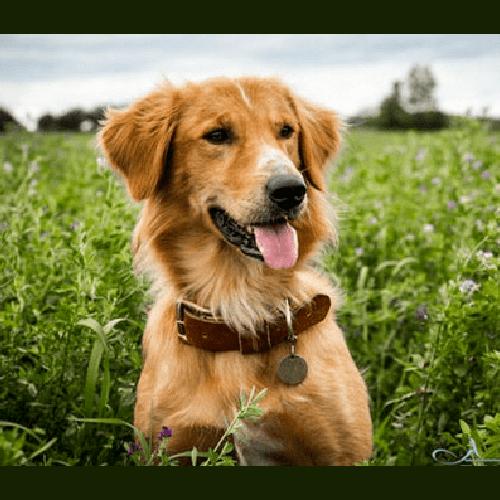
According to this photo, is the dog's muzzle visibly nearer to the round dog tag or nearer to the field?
the round dog tag

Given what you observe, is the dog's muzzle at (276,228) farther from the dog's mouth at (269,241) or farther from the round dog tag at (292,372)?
the round dog tag at (292,372)

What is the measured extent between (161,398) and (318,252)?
101 centimetres

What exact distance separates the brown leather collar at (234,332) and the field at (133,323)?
1.06 ft

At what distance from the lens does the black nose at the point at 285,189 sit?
270 cm

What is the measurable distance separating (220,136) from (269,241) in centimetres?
56

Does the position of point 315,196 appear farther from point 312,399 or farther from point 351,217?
point 351,217

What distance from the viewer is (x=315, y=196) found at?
320cm

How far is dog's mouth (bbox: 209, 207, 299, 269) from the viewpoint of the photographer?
2771mm

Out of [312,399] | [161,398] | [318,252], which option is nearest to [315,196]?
[318,252]

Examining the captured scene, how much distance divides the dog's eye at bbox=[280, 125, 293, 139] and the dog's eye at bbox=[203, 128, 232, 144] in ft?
0.92

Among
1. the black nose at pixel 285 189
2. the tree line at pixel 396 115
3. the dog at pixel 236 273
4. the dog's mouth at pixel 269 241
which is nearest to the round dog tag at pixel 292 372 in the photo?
the dog at pixel 236 273

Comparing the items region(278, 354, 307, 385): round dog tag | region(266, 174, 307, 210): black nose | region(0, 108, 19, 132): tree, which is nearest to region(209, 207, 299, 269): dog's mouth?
region(266, 174, 307, 210): black nose

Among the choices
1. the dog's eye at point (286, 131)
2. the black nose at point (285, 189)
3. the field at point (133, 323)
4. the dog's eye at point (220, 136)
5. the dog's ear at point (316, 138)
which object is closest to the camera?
the black nose at point (285, 189)

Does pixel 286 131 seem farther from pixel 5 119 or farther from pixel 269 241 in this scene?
pixel 5 119
